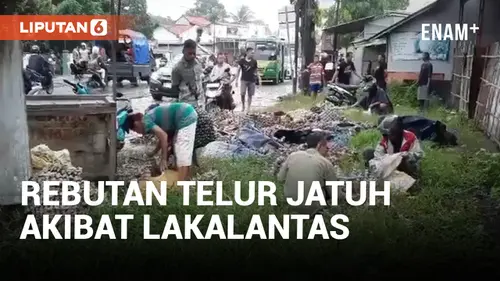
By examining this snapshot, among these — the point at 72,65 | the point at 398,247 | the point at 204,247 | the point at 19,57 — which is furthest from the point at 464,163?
the point at 19,57

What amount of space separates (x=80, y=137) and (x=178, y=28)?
808 millimetres

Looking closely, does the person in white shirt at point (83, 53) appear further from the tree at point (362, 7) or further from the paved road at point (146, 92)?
the tree at point (362, 7)

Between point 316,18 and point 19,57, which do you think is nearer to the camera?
point 19,57

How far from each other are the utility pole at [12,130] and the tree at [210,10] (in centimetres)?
93

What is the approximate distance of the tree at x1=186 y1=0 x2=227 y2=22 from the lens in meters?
3.85

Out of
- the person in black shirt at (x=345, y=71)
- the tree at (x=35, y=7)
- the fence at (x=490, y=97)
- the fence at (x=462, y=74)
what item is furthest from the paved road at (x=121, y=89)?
the fence at (x=490, y=97)

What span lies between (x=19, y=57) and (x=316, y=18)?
5.32 feet

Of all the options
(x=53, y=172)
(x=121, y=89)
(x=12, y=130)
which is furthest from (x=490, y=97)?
(x=12, y=130)

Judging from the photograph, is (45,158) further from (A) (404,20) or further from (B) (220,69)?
(A) (404,20)

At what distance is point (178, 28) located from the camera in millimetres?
3951

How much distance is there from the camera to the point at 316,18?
408cm

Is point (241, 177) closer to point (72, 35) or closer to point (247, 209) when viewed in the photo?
point (247, 209)

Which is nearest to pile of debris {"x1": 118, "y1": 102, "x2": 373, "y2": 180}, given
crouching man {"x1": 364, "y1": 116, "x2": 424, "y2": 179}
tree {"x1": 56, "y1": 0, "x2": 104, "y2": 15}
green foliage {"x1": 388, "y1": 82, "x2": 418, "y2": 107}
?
crouching man {"x1": 364, "y1": 116, "x2": 424, "y2": 179}

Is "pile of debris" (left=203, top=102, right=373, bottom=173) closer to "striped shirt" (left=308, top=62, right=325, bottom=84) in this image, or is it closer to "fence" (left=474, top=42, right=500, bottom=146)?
"striped shirt" (left=308, top=62, right=325, bottom=84)
